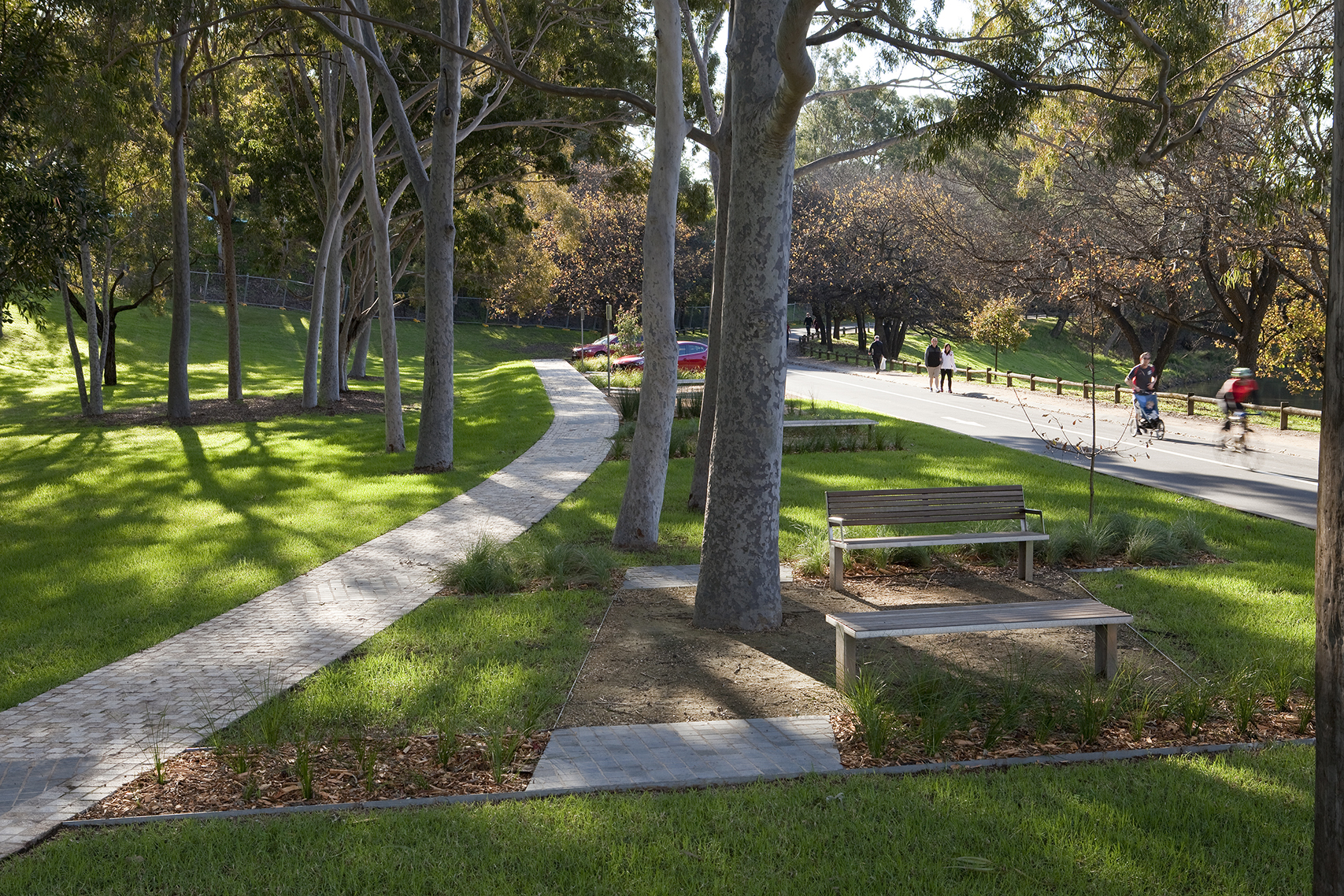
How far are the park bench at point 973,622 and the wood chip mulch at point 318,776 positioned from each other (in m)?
1.87

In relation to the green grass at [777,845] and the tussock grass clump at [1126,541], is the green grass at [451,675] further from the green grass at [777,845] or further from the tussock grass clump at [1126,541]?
the tussock grass clump at [1126,541]

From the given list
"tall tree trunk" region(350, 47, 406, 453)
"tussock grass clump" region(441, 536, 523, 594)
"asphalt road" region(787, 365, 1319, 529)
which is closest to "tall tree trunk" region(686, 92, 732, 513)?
"tussock grass clump" region(441, 536, 523, 594)

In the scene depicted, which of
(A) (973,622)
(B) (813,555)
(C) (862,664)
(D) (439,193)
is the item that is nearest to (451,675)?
(C) (862,664)

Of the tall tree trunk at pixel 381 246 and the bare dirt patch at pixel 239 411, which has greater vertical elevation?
the tall tree trunk at pixel 381 246

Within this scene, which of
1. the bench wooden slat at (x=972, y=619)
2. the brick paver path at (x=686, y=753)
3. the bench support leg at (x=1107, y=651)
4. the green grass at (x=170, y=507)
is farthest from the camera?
the green grass at (x=170, y=507)

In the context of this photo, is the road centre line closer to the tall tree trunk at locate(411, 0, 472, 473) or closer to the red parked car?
the red parked car

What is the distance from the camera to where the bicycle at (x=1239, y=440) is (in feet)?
55.1

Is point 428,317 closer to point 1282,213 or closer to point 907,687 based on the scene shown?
point 907,687

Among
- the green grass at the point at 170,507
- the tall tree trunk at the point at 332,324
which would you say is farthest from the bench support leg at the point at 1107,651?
the tall tree trunk at the point at 332,324

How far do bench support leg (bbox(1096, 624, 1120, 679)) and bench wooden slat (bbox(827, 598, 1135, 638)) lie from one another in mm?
89

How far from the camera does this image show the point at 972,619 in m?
6.17

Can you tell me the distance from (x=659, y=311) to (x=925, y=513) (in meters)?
Result: 3.22

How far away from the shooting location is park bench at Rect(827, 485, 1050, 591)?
8.75 meters

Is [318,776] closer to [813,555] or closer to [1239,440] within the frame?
[813,555]
